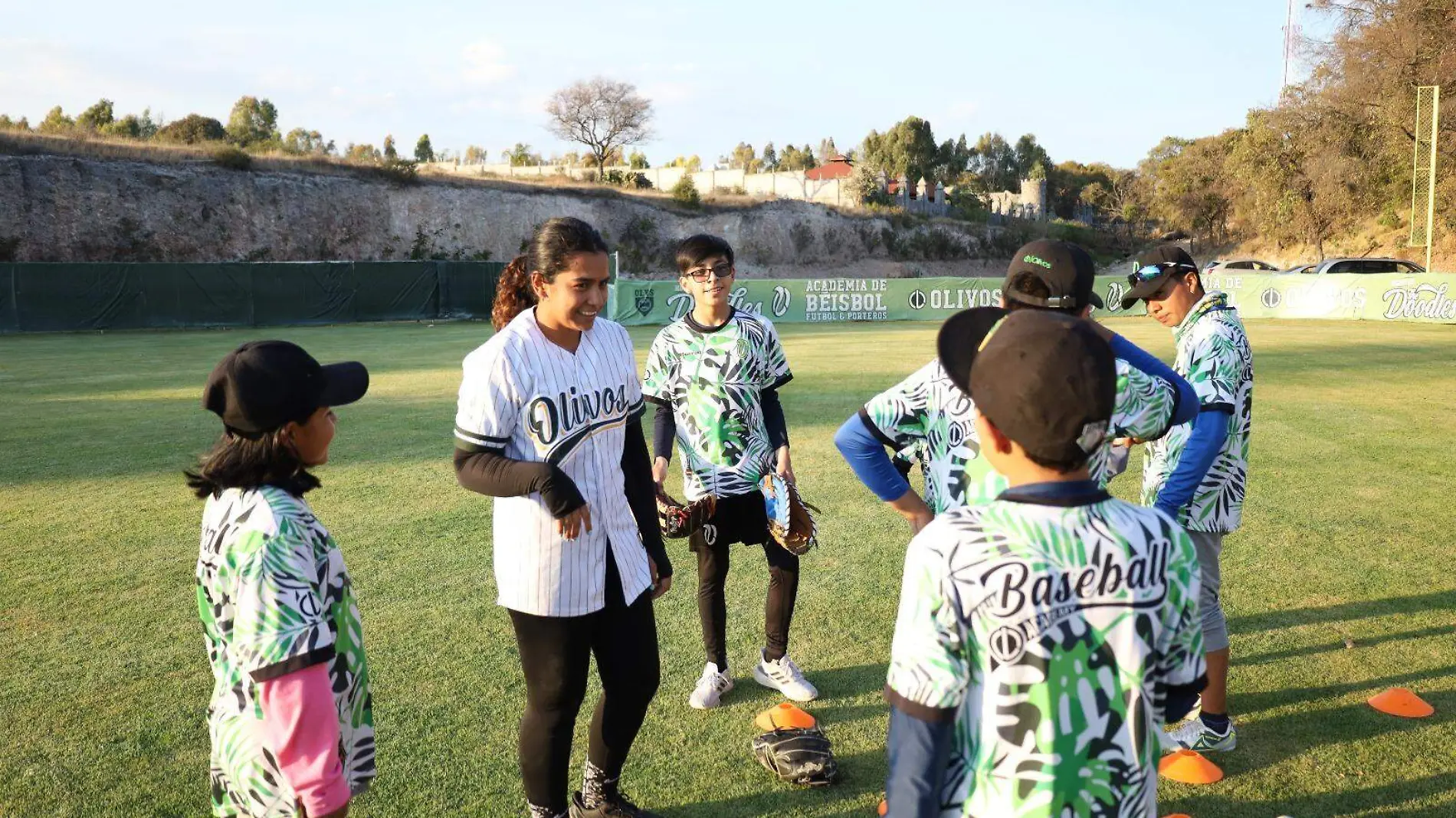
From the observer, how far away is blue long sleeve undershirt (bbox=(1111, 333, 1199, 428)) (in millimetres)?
2883

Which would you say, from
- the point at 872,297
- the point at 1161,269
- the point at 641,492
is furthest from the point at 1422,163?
the point at 641,492

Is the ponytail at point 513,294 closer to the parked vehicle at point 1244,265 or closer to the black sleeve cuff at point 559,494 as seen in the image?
the black sleeve cuff at point 559,494

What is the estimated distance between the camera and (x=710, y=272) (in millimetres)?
4547

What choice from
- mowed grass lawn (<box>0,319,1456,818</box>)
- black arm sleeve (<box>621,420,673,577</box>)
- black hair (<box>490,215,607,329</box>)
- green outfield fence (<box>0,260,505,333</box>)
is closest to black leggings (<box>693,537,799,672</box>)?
mowed grass lawn (<box>0,319,1456,818</box>)

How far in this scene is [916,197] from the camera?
75188 millimetres

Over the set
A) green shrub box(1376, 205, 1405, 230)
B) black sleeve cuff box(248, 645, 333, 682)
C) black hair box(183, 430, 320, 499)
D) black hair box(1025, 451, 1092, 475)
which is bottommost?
black sleeve cuff box(248, 645, 333, 682)

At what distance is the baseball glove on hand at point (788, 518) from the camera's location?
4.52 meters

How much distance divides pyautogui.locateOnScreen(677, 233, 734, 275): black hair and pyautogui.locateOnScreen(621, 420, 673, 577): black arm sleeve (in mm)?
1185

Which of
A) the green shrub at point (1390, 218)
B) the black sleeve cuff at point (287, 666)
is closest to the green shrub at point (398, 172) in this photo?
the green shrub at point (1390, 218)

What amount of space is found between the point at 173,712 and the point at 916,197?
74787mm

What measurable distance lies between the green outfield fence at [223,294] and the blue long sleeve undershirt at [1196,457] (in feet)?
107

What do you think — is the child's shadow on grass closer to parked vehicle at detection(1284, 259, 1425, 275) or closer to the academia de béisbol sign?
the academia de béisbol sign

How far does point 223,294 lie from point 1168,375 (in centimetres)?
3350

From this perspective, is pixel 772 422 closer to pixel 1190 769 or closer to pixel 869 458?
pixel 869 458
